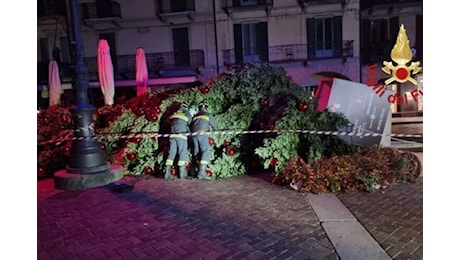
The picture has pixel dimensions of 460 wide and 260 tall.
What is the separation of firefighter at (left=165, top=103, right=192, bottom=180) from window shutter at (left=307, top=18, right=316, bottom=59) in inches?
557

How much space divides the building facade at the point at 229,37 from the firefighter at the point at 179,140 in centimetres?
1294

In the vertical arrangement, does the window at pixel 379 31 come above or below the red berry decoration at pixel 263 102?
above

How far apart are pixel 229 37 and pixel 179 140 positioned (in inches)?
550

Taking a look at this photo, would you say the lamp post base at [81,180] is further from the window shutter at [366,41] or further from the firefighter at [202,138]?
the window shutter at [366,41]

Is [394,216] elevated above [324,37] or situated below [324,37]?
below

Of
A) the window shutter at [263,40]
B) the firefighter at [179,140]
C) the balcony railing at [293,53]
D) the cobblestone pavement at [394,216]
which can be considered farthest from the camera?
the window shutter at [263,40]

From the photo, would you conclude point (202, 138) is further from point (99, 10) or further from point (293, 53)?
point (99, 10)

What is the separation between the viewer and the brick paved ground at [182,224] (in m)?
3.26

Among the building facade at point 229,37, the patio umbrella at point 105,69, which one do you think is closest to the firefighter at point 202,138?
the patio umbrella at point 105,69

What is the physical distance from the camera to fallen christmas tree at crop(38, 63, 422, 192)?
5.70m

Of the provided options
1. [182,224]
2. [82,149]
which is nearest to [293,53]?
[82,149]

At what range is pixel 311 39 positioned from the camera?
61.8ft

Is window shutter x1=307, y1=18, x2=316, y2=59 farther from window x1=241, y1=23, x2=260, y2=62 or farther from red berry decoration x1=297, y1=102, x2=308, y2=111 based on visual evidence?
red berry decoration x1=297, y1=102, x2=308, y2=111

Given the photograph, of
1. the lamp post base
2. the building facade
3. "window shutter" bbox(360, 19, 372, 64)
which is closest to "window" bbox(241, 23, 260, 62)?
the building facade
